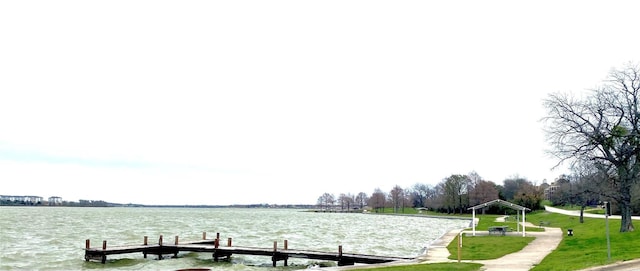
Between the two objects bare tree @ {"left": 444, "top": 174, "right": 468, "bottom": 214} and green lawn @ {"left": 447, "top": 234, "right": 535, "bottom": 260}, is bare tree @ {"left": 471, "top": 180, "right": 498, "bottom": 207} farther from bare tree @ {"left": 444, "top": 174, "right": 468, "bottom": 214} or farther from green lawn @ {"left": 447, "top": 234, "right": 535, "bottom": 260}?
green lawn @ {"left": 447, "top": 234, "right": 535, "bottom": 260}

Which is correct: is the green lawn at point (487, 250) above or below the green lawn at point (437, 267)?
below

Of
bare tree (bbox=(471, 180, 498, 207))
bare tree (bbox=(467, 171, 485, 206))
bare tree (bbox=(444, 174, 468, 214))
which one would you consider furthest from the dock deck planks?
bare tree (bbox=(444, 174, 468, 214))

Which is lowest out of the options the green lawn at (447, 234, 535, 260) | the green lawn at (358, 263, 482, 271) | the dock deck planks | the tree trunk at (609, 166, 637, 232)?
the dock deck planks

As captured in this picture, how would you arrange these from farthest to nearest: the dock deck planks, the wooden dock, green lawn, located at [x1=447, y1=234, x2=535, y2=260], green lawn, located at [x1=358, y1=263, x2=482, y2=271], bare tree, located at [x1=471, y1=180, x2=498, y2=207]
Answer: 1. bare tree, located at [x1=471, y1=180, x2=498, y2=207]
2. the wooden dock
3. the dock deck planks
4. green lawn, located at [x1=447, y1=234, x2=535, y2=260]
5. green lawn, located at [x1=358, y1=263, x2=482, y2=271]

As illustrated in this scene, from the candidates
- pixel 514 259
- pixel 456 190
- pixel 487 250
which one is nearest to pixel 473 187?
pixel 456 190

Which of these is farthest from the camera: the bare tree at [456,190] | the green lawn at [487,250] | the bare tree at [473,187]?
the bare tree at [456,190]

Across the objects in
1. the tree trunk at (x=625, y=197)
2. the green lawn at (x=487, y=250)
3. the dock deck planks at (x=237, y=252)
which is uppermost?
the tree trunk at (x=625, y=197)

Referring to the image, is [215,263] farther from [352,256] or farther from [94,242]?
[94,242]

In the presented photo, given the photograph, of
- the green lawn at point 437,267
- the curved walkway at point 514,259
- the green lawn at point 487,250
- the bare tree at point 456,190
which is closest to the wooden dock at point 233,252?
the curved walkway at point 514,259

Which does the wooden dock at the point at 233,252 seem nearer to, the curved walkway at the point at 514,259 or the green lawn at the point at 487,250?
the curved walkway at the point at 514,259

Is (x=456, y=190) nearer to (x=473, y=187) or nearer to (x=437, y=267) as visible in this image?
(x=473, y=187)

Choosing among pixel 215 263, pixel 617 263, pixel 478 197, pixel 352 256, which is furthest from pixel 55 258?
pixel 478 197

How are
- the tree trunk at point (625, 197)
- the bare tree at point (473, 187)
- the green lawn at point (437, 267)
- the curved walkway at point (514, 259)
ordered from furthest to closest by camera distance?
the bare tree at point (473, 187), the tree trunk at point (625, 197), the curved walkway at point (514, 259), the green lawn at point (437, 267)

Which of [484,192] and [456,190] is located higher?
[456,190]
